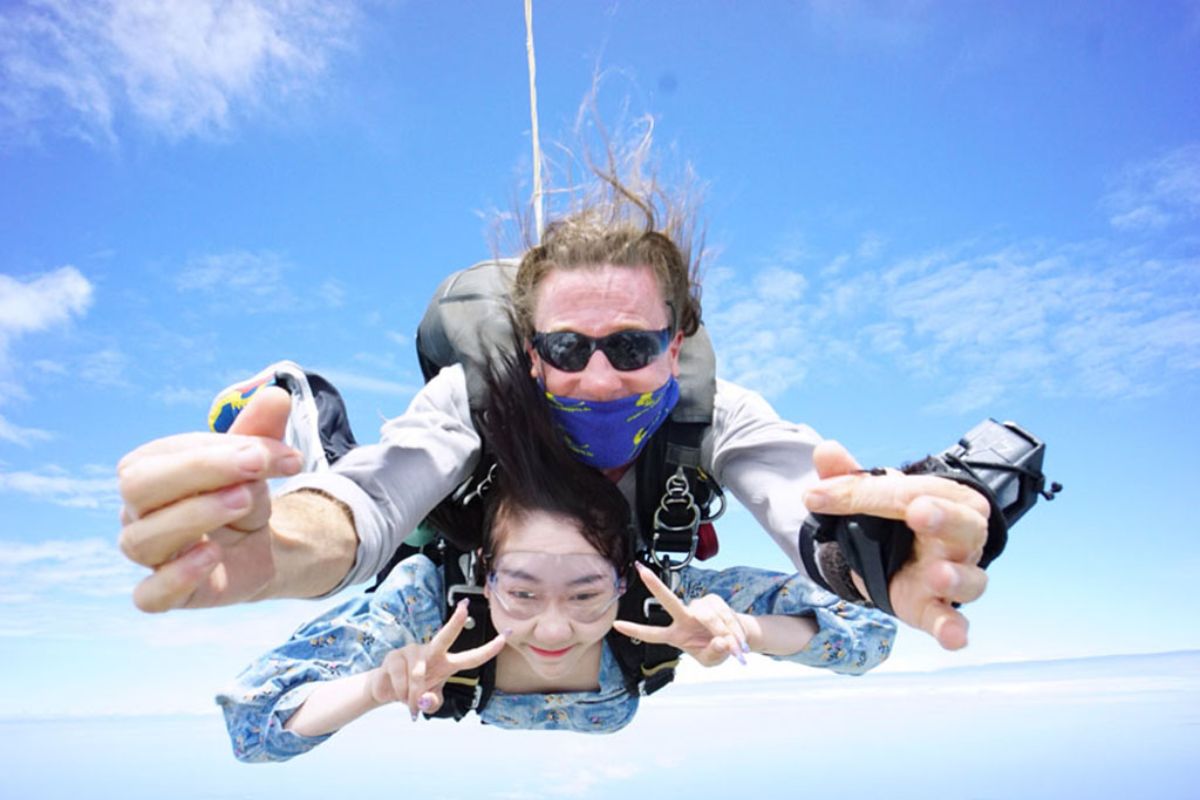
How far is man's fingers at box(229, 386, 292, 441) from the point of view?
6.44ft

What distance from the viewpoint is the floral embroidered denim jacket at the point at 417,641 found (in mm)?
3990

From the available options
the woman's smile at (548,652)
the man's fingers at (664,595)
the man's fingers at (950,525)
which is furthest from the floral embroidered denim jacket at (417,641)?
the man's fingers at (950,525)

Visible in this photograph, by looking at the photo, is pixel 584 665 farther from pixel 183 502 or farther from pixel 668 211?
pixel 183 502

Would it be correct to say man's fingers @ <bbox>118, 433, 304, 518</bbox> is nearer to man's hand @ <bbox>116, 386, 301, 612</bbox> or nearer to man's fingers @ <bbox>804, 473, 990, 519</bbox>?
man's hand @ <bbox>116, 386, 301, 612</bbox>

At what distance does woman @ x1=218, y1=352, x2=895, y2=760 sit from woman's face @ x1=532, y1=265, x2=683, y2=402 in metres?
0.18

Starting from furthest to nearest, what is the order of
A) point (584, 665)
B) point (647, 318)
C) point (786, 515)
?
point (584, 665)
point (647, 318)
point (786, 515)

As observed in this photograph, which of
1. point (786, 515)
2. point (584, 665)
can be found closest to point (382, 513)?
point (786, 515)

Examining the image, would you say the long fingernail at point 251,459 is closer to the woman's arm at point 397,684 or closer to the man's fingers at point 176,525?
the man's fingers at point 176,525

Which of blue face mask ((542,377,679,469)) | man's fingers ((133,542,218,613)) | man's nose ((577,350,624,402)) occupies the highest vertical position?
man's nose ((577,350,624,402))

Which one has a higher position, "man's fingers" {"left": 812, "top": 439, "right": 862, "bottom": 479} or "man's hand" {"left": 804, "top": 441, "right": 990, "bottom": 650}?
"man's fingers" {"left": 812, "top": 439, "right": 862, "bottom": 479}

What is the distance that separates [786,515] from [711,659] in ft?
2.18

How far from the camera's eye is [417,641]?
13.7 ft

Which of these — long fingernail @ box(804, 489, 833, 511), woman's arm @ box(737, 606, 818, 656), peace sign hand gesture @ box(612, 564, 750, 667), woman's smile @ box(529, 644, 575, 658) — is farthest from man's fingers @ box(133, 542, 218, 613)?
woman's arm @ box(737, 606, 818, 656)

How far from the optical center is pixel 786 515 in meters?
3.26
